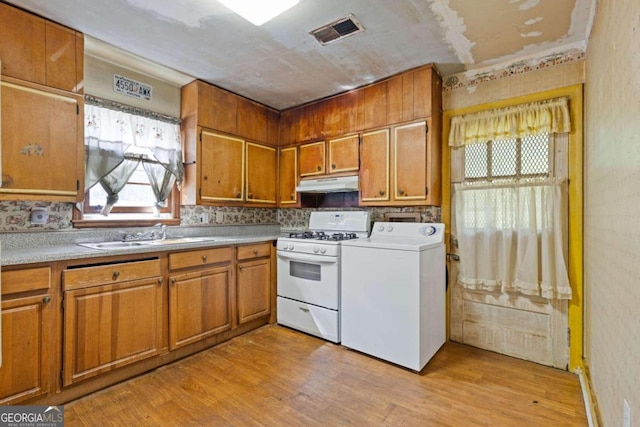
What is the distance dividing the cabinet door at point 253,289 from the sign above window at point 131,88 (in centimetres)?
177

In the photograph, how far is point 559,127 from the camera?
2287mm

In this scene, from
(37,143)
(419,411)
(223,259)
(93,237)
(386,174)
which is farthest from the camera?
(386,174)

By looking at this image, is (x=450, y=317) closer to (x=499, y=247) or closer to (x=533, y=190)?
(x=499, y=247)

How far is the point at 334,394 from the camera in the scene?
78.1 inches

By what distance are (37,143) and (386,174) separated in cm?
267

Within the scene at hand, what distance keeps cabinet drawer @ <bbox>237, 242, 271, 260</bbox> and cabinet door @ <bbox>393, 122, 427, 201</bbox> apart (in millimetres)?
1404

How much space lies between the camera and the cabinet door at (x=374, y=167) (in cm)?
295

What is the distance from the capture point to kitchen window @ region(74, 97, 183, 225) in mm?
2428

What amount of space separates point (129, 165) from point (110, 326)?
4.40 ft

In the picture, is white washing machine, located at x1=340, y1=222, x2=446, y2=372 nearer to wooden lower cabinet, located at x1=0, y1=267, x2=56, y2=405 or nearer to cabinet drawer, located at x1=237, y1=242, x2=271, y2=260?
cabinet drawer, located at x1=237, y1=242, x2=271, y2=260

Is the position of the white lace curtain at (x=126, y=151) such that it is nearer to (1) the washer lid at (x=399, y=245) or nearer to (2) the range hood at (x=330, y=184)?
(2) the range hood at (x=330, y=184)

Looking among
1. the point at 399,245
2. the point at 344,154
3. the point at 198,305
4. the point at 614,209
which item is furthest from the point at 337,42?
the point at 198,305

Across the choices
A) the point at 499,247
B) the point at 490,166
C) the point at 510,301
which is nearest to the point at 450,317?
the point at 510,301

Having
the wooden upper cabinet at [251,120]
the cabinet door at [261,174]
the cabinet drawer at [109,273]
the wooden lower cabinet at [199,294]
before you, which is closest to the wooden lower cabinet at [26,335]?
the cabinet drawer at [109,273]
